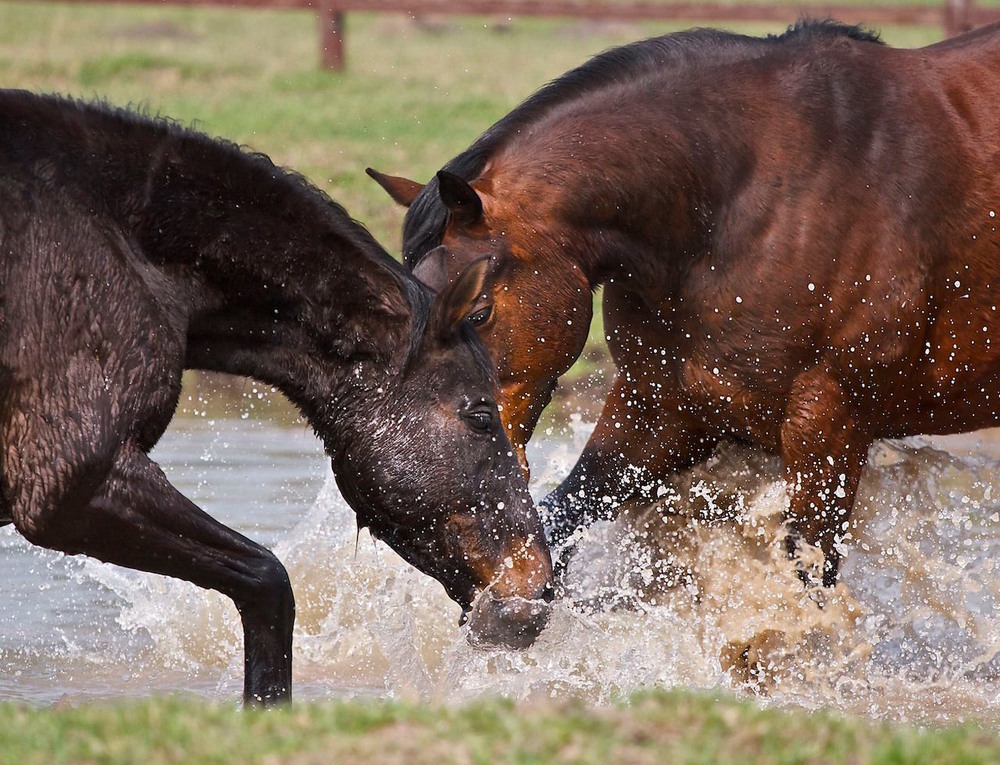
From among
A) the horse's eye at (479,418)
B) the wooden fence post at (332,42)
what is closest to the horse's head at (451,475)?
the horse's eye at (479,418)

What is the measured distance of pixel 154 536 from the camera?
3754 mm

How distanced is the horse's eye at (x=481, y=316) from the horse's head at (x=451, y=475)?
22 cm

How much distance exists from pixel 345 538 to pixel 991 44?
284 cm

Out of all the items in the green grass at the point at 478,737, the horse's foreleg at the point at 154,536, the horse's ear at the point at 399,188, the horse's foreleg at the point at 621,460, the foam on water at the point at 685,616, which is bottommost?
the foam on water at the point at 685,616

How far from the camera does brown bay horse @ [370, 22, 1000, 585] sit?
15.2ft

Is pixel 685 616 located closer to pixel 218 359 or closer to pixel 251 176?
pixel 218 359

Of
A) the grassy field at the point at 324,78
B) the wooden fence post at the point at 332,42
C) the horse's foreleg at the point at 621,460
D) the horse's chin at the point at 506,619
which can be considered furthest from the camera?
the wooden fence post at the point at 332,42

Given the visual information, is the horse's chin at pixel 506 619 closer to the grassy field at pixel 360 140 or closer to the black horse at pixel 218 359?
the black horse at pixel 218 359

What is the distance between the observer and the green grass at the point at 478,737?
9.08 ft

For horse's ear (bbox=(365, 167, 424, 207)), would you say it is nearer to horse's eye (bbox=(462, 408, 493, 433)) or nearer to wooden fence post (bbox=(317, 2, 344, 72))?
horse's eye (bbox=(462, 408, 493, 433))

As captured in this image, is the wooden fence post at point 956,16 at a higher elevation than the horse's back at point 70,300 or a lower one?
lower

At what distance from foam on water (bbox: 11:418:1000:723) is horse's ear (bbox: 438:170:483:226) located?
1.16m

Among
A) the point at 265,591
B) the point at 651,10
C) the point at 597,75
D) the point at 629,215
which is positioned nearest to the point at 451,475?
the point at 265,591

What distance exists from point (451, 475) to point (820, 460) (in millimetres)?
1411
